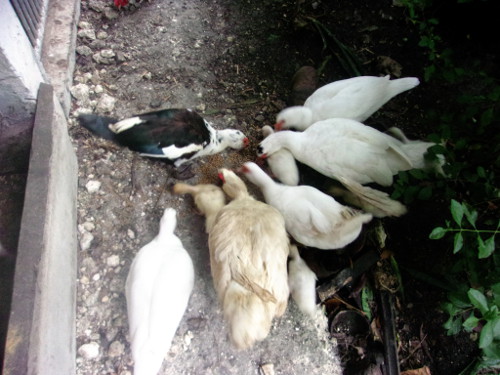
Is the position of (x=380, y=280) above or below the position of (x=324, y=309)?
above

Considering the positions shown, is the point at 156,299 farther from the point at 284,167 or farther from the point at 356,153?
the point at 356,153

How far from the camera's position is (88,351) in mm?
1854

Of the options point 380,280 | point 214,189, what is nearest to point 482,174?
point 380,280

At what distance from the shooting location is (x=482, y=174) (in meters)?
1.71

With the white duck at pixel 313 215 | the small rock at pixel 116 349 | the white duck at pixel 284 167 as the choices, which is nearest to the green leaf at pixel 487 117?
the white duck at pixel 313 215

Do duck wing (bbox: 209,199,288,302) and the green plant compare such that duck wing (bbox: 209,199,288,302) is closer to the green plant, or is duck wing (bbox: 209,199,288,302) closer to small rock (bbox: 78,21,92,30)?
the green plant

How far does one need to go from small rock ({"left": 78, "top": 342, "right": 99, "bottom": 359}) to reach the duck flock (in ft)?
1.13

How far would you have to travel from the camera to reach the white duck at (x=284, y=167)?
2334 mm

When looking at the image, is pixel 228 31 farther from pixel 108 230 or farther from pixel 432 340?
pixel 432 340

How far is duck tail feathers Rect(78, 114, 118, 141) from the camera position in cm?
232

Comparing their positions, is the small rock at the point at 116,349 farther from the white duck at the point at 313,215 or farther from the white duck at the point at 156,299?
the white duck at the point at 313,215

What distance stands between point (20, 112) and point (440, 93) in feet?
8.87

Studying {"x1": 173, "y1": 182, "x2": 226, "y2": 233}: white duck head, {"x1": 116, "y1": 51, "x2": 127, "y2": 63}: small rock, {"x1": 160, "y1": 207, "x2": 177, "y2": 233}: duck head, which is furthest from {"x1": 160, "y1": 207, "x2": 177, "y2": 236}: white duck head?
{"x1": 116, "y1": 51, "x2": 127, "y2": 63}: small rock

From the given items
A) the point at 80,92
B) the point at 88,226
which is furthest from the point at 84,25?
the point at 88,226
